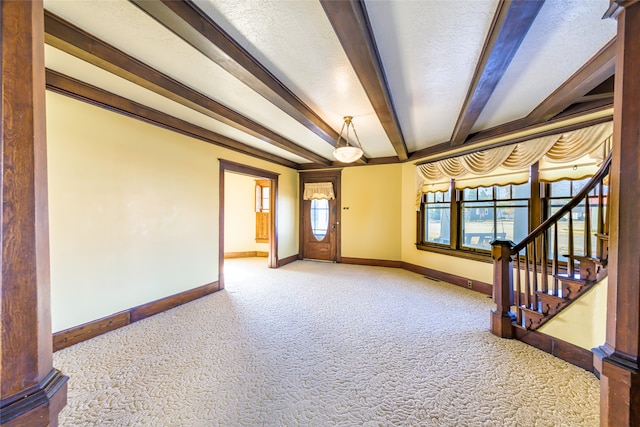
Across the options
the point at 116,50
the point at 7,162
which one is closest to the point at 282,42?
the point at 116,50

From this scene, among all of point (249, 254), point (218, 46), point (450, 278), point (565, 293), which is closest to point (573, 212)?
point (565, 293)

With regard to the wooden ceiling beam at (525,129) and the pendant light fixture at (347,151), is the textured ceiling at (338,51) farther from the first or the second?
the wooden ceiling beam at (525,129)

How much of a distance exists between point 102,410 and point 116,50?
2.50 meters

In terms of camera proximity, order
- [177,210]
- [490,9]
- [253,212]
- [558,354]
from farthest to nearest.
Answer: [253,212], [177,210], [558,354], [490,9]

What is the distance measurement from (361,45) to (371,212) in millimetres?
4404

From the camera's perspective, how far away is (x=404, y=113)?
3146 millimetres

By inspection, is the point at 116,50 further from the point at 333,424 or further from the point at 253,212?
the point at 253,212

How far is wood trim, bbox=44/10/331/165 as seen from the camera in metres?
1.63

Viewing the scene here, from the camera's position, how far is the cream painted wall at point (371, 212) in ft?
18.6

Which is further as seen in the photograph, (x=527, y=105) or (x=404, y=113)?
(x=404, y=113)

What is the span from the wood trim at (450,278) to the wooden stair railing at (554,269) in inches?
43.1

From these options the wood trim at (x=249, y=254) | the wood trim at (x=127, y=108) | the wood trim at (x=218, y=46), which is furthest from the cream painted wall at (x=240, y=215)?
the wood trim at (x=218, y=46)

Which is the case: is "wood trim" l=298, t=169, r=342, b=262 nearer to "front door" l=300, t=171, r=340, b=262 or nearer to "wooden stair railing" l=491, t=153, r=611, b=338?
"front door" l=300, t=171, r=340, b=262

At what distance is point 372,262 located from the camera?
5852mm
